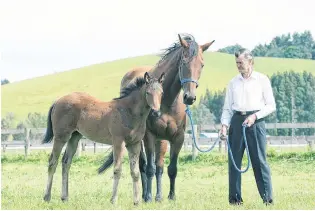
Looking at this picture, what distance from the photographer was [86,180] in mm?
15156

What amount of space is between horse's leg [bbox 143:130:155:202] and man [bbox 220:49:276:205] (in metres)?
1.34

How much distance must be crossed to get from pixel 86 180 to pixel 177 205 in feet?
20.7

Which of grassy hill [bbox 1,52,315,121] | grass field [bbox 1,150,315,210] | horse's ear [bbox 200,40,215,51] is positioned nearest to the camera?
grass field [bbox 1,150,315,210]

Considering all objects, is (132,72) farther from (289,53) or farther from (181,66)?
(289,53)

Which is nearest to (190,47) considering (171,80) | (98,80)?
(171,80)

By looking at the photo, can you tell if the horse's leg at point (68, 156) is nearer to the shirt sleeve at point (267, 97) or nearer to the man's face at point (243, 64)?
the man's face at point (243, 64)

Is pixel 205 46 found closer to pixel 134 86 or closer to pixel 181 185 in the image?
pixel 134 86

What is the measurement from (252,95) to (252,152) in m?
0.86

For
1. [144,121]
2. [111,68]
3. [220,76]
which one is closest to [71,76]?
[111,68]

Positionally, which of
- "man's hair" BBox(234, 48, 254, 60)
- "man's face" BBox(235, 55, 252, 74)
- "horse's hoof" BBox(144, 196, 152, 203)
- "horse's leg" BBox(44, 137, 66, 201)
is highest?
"man's hair" BBox(234, 48, 254, 60)

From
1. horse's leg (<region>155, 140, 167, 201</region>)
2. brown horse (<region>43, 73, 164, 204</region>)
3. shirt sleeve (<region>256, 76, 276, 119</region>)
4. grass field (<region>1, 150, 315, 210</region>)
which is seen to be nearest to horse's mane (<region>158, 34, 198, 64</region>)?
brown horse (<region>43, 73, 164, 204</region>)

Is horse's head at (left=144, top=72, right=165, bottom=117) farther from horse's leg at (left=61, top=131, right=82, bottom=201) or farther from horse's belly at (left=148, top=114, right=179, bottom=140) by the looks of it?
horse's leg at (left=61, top=131, right=82, bottom=201)

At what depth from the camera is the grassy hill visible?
8934 centimetres

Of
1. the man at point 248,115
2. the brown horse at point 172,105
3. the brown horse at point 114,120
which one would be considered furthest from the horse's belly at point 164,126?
the man at point 248,115
